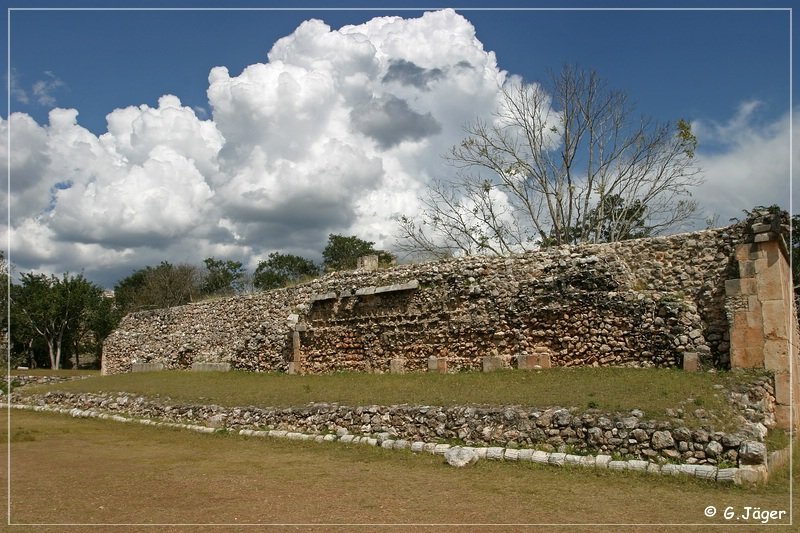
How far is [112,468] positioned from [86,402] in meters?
10.4

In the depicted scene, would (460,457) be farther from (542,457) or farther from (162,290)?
(162,290)

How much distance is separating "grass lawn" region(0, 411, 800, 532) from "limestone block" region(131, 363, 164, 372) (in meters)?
15.6

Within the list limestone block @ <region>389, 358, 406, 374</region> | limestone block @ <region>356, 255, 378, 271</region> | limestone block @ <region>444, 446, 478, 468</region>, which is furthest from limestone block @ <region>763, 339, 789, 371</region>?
limestone block @ <region>356, 255, 378, 271</region>

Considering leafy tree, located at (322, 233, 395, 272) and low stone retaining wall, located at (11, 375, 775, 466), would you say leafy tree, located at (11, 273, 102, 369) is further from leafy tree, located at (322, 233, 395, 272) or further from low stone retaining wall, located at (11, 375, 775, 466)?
low stone retaining wall, located at (11, 375, 775, 466)

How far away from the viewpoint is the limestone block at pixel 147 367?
86.5ft

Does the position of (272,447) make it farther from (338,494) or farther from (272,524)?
(272,524)

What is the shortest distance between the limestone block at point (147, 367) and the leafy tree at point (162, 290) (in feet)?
79.5

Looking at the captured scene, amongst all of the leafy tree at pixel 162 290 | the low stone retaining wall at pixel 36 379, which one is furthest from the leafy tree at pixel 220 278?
the low stone retaining wall at pixel 36 379

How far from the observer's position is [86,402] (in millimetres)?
18922

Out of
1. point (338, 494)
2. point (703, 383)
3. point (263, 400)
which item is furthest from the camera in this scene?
point (263, 400)

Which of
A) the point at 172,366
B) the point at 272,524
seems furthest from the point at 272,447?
the point at 172,366

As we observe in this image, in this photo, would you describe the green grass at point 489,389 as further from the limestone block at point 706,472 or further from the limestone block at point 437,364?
the limestone block at point 706,472

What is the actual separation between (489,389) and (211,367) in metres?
14.2

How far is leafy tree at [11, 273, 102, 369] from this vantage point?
40500mm
